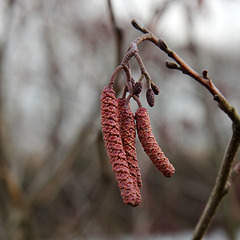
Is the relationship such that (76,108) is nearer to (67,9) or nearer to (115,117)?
(67,9)

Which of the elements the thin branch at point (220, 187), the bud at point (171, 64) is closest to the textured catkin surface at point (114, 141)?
the bud at point (171, 64)

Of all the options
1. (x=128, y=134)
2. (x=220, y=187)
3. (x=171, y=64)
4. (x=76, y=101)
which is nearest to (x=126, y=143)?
(x=128, y=134)

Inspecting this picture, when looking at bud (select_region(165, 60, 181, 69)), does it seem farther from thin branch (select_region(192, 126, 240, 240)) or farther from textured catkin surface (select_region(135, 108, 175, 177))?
thin branch (select_region(192, 126, 240, 240))

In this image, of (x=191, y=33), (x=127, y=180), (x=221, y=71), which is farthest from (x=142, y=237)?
(x=221, y=71)

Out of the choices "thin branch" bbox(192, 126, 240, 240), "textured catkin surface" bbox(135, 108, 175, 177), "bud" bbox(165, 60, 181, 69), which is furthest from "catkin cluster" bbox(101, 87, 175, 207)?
"thin branch" bbox(192, 126, 240, 240)

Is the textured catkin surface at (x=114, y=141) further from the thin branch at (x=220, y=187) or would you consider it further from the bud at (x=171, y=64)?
the thin branch at (x=220, y=187)
